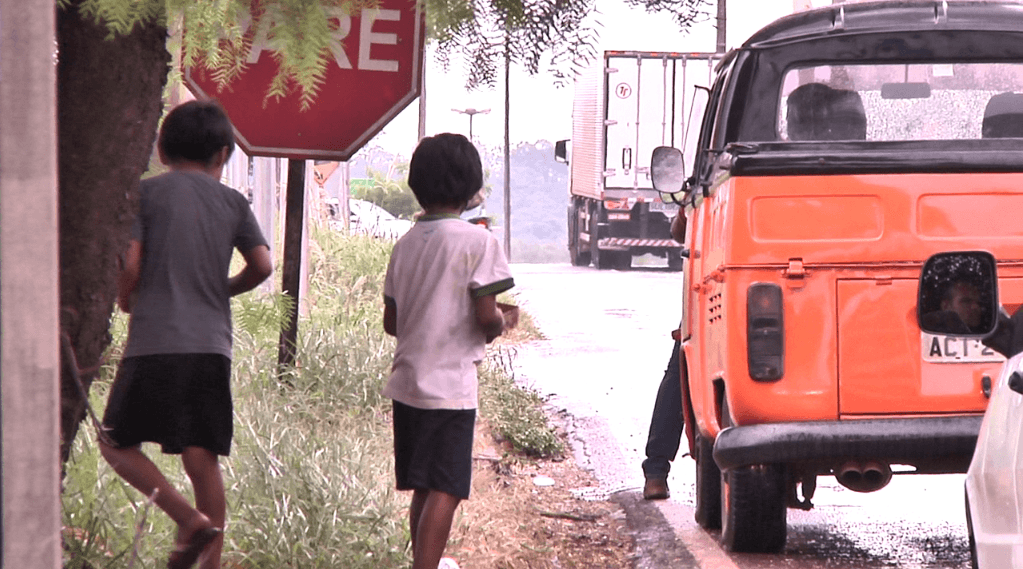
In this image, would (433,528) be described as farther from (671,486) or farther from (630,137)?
(630,137)

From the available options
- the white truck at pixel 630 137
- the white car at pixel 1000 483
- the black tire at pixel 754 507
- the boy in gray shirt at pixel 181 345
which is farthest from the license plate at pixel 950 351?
the white truck at pixel 630 137

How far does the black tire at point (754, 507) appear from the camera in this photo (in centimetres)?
585

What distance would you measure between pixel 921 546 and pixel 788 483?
815 mm

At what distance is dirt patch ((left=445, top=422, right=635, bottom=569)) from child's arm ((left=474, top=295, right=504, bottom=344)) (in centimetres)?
122

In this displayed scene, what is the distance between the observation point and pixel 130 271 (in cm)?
434

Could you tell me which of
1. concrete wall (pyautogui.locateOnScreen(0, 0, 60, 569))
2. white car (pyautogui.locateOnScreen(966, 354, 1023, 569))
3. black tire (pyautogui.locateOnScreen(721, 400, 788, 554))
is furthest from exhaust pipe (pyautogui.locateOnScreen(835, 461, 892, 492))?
concrete wall (pyautogui.locateOnScreen(0, 0, 60, 569))

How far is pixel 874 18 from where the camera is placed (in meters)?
5.91

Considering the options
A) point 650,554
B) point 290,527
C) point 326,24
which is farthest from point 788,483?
point 326,24

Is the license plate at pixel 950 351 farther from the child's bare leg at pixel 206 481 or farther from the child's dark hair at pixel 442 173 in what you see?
the child's bare leg at pixel 206 481

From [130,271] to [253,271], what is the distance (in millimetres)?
394

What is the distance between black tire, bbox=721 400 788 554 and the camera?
5.85 meters

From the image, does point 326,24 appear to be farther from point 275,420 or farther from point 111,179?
point 275,420

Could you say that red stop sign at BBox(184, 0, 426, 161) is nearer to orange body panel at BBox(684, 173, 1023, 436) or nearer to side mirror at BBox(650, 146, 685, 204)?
side mirror at BBox(650, 146, 685, 204)

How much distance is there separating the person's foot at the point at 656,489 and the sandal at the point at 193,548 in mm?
3610
